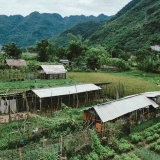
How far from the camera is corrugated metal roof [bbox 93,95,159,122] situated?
1698 centimetres

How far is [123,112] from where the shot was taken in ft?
59.6

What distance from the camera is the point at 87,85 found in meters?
25.8

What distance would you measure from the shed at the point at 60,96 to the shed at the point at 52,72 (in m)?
11.5

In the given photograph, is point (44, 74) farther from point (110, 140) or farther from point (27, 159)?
point (27, 159)

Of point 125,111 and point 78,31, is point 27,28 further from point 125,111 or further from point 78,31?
point 125,111

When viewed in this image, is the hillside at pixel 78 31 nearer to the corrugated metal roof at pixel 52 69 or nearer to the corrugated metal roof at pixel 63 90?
the corrugated metal roof at pixel 52 69

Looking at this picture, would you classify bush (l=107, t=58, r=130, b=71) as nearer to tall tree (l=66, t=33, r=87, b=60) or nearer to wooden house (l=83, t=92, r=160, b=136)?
tall tree (l=66, t=33, r=87, b=60)

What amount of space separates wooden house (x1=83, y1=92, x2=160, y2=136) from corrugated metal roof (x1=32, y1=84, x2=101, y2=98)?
4.73m

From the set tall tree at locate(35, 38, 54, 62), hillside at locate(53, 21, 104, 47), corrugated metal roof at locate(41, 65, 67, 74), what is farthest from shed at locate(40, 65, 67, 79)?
hillside at locate(53, 21, 104, 47)

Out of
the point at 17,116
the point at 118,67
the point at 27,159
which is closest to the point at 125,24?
the point at 118,67

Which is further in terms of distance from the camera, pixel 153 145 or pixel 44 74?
pixel 44 74

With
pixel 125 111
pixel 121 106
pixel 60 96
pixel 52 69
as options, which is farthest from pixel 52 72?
pixel 125 111

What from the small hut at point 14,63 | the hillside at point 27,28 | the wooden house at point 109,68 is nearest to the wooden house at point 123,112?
the small hut at point 14,63

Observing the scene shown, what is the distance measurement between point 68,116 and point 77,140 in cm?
349
